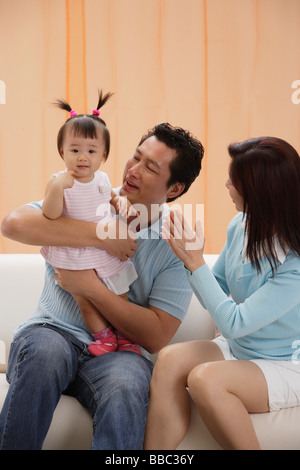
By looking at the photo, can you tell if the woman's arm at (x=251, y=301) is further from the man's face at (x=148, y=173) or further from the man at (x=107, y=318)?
the man's face at (x=148, y=173)

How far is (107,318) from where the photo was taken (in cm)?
158

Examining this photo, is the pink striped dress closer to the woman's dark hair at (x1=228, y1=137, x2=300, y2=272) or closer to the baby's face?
the baby's face

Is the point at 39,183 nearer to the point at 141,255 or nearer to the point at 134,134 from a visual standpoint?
the point at 134,134

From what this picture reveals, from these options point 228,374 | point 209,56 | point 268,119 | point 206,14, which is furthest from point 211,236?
point 228,374

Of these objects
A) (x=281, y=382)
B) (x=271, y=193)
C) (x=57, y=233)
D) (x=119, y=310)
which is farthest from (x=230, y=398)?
(x=57, y=233)

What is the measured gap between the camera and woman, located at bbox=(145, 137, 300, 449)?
1354 mm

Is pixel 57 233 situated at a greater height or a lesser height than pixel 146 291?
greater

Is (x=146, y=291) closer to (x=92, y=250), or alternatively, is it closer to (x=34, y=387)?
(x=92, y=250)

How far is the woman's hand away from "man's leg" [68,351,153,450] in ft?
1.10

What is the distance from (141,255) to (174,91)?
1.20 meters

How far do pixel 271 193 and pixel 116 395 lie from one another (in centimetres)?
68

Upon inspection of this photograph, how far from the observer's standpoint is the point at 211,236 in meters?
2.69

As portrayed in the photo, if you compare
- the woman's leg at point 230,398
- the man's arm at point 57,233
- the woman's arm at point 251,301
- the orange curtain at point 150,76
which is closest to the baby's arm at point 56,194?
the man's arm at point 57,233

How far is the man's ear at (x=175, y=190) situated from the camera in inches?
72.4
